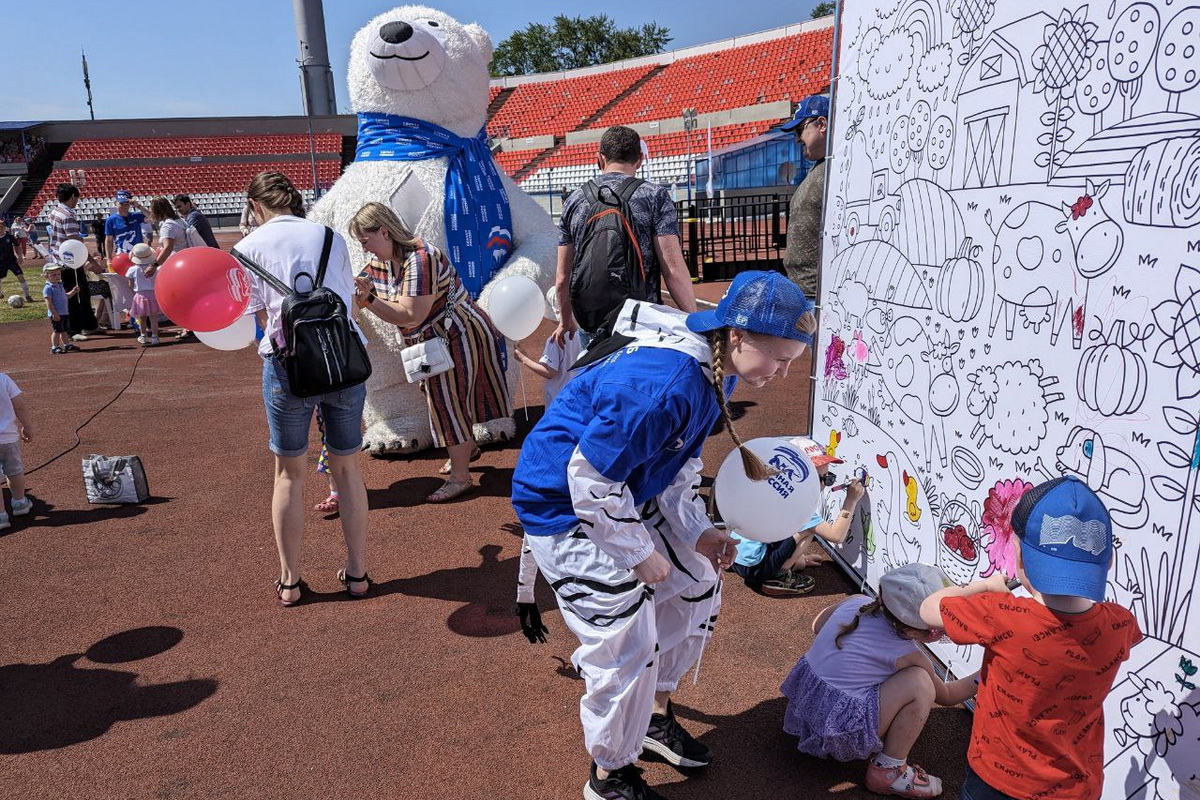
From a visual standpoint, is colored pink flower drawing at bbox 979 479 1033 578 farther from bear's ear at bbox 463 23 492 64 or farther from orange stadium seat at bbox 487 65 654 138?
orange stadium seat at bbox 487 65 654 138

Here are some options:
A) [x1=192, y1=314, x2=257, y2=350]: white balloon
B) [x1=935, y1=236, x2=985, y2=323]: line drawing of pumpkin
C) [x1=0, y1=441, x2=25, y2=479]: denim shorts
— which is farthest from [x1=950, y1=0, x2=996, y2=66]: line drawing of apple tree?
[x1=0, y1=441, x2=25, y2=479]: denim shorts

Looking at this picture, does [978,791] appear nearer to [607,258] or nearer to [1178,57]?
[1178,57]

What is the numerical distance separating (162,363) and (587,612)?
9.09 m

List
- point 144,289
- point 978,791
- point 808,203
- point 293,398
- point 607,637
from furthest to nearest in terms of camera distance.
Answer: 1. point 144,289
2. point 808,203
3. point 293,398
4. point 607,637
5. point 978,791

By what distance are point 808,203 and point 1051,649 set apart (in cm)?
313

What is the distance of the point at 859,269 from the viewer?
3.44 m

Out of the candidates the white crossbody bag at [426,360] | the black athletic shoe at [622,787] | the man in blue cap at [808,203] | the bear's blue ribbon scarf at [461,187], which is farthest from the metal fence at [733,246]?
the black athletic shoe at [622,787]

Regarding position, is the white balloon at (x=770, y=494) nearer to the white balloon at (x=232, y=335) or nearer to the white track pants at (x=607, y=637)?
the white track pants at (x=607, y=637)

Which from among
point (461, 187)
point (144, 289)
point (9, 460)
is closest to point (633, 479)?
point (461, 187)

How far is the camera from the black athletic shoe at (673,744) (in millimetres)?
2633

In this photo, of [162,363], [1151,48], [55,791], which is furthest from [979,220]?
[162,363]

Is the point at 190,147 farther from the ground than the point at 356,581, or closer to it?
farther from the ground

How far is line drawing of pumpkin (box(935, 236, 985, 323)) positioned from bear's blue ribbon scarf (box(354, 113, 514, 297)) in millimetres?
3488

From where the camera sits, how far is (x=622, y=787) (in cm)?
240
